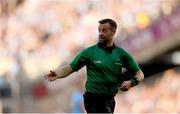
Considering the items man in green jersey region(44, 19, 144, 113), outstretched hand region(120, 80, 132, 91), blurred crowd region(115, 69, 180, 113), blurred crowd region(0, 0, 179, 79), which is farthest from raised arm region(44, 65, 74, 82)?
blurred crowd region(0, 0, 179, 79)

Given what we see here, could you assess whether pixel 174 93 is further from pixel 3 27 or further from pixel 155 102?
pixel 3 27

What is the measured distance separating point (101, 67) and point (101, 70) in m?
0.03

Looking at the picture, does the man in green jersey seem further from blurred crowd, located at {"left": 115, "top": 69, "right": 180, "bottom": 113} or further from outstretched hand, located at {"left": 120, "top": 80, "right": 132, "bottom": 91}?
blurred crowd, located at {"left": 115, "top": 69, "right": 180, "bottom": 113}

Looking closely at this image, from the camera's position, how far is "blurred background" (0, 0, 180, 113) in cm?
1445

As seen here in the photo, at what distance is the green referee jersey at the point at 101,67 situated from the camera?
606cm

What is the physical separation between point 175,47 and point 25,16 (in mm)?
3184

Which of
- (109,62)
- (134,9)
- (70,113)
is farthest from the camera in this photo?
(134,9)

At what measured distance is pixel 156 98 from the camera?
1420 centimetres

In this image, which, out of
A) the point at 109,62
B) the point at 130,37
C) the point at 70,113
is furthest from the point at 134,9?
the point at 109,62

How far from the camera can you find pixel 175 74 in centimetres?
1445

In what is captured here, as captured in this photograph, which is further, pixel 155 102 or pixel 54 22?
pixel 54 22

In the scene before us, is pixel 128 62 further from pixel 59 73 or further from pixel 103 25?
pixel 59 73

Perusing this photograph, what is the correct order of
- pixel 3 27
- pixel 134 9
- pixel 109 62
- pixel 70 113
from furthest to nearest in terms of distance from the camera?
pixel 3 27
pixel 134 9
pixel 70 113
pixel 109 62

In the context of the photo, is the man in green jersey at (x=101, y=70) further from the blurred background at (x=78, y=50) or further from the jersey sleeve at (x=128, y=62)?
the blurred background at (x=78, y=50)
